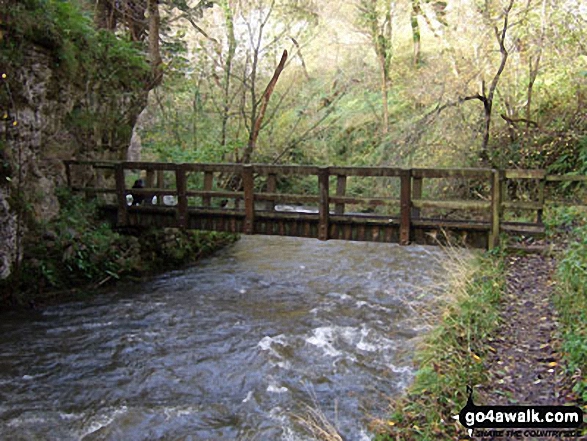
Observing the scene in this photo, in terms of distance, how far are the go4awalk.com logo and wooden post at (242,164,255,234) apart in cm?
633

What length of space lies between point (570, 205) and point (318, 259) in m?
5.44

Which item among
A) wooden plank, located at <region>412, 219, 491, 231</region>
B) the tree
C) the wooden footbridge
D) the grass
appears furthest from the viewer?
the tree

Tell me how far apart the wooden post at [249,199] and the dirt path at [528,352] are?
4782 millimetres

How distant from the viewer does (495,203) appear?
27.6ft

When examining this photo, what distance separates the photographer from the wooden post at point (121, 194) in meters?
10.5

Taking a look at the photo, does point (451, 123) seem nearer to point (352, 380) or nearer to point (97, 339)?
point (352, 380)

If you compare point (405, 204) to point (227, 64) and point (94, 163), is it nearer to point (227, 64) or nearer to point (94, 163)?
point (94, 163)

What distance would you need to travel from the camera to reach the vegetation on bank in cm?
892

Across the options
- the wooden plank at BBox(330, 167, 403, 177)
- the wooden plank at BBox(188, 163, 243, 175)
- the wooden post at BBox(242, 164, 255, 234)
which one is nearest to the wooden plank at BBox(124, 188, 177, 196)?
the wooden plank at BBox(188, 163, 243, 175)

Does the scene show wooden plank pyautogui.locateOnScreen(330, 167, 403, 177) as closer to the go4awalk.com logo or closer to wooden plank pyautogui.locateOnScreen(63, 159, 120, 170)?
wooden plank pyautogui.locateOnScreen(63, 159, 120, 170)

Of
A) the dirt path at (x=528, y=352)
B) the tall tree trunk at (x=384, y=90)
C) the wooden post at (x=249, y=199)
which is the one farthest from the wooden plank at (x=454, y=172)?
the tall tree trunk at (x=384, y=90)

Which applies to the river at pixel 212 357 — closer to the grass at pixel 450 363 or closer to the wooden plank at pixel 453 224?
the grass at pixel 450 363

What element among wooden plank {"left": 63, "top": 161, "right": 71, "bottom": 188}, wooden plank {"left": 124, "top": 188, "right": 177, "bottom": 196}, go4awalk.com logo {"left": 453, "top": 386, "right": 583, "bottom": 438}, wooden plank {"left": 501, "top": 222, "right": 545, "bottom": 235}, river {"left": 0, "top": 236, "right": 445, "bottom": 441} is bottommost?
river {"left": 0, "top": 236, "right": 445, "bottom": 441}

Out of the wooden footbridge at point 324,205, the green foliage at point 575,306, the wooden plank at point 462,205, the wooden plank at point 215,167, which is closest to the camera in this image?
the green foliage at point 575,306
